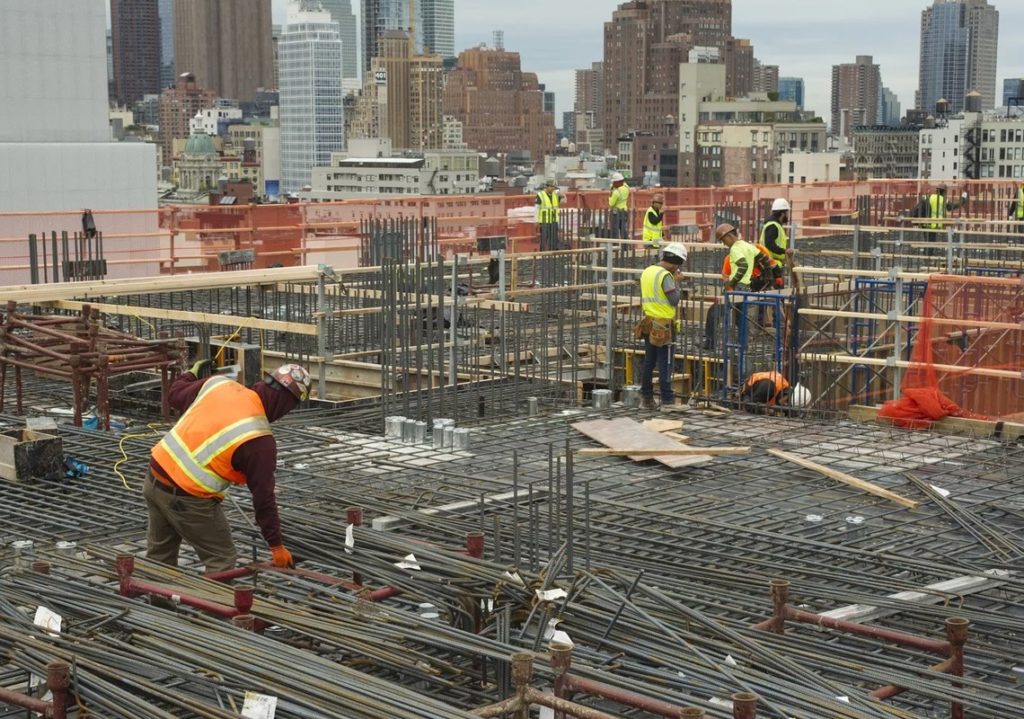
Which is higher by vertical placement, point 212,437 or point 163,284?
point 163,284

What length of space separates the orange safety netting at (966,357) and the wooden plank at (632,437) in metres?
2.86

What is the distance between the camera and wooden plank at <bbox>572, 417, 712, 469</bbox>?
43.8ft

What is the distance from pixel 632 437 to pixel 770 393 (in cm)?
288

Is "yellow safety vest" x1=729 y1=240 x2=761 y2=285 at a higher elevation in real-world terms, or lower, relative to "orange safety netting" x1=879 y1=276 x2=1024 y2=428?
higher

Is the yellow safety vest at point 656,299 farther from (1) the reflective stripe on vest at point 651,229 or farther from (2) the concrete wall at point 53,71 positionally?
(2) the concrete wall at point 53,71

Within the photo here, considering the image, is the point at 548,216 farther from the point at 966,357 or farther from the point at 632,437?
the point at 632,437

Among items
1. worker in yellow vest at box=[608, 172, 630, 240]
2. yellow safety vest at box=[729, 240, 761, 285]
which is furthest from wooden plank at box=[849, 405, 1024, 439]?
worker in yellow vest at box=[608, 172, 630, 240]

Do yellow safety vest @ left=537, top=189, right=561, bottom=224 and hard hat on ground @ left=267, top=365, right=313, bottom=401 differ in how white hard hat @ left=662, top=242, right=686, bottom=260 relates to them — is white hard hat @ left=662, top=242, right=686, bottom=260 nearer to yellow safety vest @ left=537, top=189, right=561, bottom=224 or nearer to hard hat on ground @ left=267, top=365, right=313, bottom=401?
hard hat on ground @ left=267, top=365, right=313, bottom=401

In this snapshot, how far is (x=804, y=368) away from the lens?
17344 mm

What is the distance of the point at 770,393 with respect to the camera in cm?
1633

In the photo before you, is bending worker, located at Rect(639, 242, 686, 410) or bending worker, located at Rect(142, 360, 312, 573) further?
bending worker, located at Rect(639, 242, 686, 410)

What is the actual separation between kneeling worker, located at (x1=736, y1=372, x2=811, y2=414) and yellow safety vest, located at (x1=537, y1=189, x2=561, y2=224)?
14373 millimetres

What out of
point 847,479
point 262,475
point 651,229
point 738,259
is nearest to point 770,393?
point 738,259

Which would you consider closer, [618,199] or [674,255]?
[674,255]
